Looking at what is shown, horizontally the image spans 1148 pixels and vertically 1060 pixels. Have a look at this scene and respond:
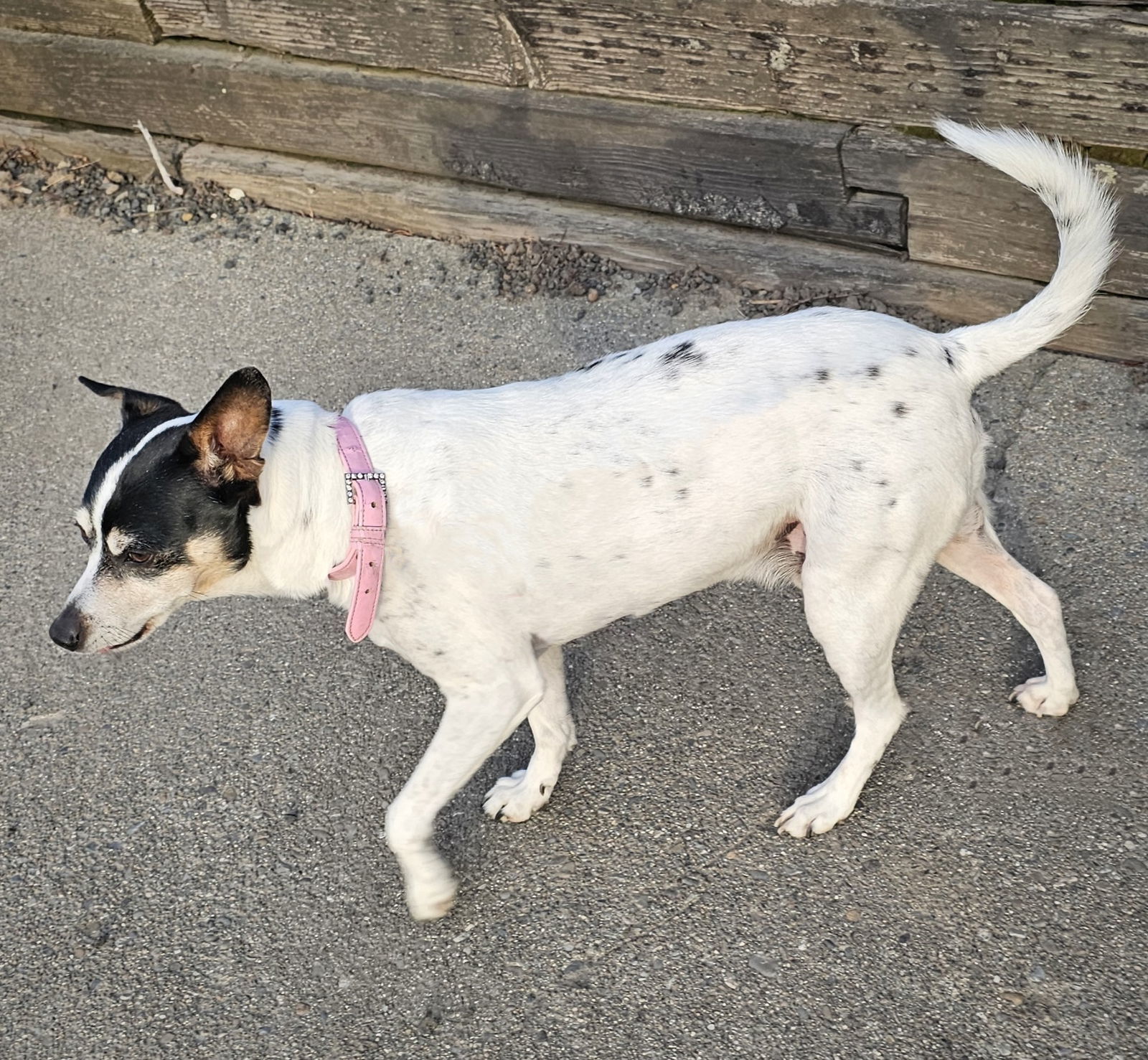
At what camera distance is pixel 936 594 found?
3.99 m

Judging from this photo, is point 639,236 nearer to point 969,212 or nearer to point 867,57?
point 867,57

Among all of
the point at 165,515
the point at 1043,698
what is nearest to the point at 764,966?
the point at 1043,698

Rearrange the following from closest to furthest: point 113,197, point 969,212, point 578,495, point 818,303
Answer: point 578,495
point 969,212
point 818,303
point 113,197

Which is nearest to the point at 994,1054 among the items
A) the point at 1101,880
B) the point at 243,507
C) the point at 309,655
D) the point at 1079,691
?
the point at 1101,880

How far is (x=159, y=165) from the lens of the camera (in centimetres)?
603

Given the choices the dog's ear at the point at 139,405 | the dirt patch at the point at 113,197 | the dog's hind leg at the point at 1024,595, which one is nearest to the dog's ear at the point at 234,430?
the dog's ear at the point at 139,405

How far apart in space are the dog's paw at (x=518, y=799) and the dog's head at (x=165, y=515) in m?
1.05

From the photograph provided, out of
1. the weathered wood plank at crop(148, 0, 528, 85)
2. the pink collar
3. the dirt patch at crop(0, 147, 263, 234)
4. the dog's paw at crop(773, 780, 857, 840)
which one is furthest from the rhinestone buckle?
the dirt patch at crop(0, 147, 263, 234)

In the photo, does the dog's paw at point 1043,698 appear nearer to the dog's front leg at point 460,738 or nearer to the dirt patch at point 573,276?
the dog's front leg at point 460,738

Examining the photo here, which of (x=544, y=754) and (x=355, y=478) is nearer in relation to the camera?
(x=355, y=478)

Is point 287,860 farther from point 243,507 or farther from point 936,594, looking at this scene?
point 936,594

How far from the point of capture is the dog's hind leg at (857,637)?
120 inches

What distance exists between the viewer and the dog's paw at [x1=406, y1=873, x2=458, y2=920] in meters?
3.18

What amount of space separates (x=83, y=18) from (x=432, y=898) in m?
4.73
